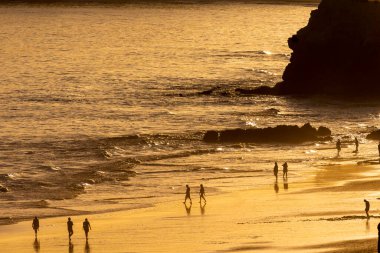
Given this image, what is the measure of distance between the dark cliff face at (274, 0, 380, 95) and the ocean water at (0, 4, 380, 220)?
6.30 feet

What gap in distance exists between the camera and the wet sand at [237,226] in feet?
101

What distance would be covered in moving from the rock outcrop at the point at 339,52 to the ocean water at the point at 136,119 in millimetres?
1933

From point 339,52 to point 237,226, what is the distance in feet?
124

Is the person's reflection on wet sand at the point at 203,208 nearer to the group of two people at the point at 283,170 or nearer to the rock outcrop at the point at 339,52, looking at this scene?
the group of two people at the point at 283,170

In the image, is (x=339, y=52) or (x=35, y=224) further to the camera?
(x=339, y=52)

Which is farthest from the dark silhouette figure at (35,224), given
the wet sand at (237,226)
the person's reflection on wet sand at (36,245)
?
the person's reflection on wet sand at (36,245)

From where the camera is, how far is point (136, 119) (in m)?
64.2

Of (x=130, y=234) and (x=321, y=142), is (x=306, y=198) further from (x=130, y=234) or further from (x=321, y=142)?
(x=321, y=142)

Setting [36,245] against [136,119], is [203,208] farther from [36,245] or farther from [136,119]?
[136,119]

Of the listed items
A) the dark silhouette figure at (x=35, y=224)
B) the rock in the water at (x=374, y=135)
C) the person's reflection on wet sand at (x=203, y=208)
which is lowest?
the person's reflection on wet sand at (x=203, y=208)

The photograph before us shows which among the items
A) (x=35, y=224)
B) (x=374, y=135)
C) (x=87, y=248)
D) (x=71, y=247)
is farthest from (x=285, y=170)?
(x=71, y=247)

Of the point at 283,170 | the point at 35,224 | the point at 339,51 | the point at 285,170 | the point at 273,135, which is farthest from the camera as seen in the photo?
the point at 339,51

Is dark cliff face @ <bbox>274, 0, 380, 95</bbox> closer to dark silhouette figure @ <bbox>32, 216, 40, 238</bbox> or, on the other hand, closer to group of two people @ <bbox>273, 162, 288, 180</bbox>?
group of two people @ <bbox>273, 162, 288, 180</bbox>

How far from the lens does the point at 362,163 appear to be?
152ft
